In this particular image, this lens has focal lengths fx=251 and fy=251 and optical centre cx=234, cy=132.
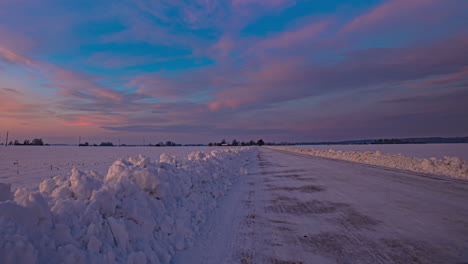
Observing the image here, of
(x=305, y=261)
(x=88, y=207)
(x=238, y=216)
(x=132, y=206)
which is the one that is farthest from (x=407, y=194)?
(x=88, y=207)

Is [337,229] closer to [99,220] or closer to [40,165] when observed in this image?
[99,220]

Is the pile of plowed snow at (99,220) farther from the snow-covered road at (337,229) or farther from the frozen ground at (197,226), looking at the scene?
the snow-covered road at (337,229)

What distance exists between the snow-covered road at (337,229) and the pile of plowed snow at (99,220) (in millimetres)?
499

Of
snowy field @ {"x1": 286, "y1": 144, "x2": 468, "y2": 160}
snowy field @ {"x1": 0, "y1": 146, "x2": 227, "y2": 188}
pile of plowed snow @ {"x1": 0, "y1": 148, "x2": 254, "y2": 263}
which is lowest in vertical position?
snowy field @ {"x1": 286, "y1": 144, "x2": 468, "y2": 160}

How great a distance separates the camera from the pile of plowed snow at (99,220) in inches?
99.7

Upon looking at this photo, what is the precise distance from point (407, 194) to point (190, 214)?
690cm

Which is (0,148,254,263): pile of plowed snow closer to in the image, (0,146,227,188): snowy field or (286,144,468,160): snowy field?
(0,146,227,188): snowy field

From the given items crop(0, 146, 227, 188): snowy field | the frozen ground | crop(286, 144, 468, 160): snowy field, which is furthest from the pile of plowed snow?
crop(286, 144, 468, 160): snowy field

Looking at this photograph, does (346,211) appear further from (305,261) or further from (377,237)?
(305,261)

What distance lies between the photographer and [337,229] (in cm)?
481

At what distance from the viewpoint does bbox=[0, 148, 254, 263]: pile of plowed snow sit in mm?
2533

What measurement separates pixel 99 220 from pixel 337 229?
4102 mm

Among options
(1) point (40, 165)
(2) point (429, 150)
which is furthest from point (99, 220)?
(2) point (429, 150)

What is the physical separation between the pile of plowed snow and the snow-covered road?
499 mm
